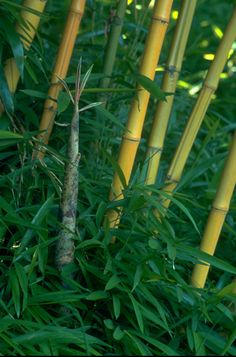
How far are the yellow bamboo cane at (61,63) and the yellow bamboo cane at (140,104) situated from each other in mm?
176

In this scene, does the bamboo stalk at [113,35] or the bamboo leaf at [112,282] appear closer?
the bamboo leaf at [112,282]

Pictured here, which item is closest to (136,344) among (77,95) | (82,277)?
(82,277)

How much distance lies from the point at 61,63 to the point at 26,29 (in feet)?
0.41

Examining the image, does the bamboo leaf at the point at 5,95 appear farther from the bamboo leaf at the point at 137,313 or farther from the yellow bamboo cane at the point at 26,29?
the bamboo leaf at the point at 137,313

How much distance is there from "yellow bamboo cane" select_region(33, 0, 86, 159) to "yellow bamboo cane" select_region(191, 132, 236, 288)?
1.28 ft

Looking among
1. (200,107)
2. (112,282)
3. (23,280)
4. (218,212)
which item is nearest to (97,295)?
(112,282)

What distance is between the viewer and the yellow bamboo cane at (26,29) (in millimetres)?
1868

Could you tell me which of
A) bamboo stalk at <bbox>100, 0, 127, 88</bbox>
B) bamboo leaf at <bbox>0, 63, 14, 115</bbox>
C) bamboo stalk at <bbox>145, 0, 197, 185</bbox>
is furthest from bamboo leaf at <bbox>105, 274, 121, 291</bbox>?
bamboo stalk at <bbox>100, 0, 127, 88</bbox>

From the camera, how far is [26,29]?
6.37 ft

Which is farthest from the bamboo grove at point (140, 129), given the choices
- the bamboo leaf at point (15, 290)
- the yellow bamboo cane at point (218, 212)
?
the bamboo leaf at point (15, 290)

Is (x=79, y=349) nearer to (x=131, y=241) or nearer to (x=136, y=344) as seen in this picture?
(x=136, y=344)

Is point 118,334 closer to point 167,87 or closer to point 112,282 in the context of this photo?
point 112,282

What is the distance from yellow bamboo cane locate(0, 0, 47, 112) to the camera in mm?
1868

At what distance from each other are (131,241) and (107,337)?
0.21 meters
